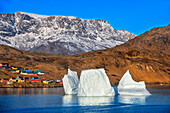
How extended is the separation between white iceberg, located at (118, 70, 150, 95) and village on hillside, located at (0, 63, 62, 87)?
52184 millimetres

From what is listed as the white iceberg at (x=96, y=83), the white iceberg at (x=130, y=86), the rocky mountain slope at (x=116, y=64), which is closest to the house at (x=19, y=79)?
the rocky mountain slope at (x=116, y=64)

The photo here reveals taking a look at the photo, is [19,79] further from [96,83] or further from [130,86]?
[96,83]

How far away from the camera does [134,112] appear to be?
36250 mm

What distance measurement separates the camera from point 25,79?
112m

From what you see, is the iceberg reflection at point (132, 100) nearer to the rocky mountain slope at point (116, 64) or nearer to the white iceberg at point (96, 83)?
the white iceberg at point (96, 83)

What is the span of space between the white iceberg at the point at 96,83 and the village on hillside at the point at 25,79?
5507 centimetres

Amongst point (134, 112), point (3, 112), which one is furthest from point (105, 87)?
point (3, 112)

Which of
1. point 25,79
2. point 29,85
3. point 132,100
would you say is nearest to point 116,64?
point 25,79

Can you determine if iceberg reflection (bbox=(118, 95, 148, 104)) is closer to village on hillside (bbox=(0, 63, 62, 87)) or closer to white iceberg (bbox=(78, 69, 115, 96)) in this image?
white iceberg (bbox=(78, 69, 115, 96))

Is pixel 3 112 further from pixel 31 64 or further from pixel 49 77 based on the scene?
pixel 31 64

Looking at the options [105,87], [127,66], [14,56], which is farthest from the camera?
[14,56]

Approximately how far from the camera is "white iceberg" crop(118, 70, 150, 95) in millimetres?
56125

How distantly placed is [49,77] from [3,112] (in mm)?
88823

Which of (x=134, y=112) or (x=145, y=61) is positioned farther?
(x=145, y=61)
